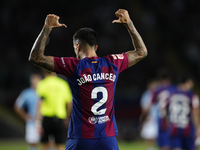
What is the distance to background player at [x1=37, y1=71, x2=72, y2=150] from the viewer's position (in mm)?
7242

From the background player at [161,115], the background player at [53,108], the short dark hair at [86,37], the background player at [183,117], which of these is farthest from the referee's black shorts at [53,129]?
the short dark hair at [86,37]

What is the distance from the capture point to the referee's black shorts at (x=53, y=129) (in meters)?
7.25

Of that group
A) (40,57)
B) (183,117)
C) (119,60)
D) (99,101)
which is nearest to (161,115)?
(183,117)

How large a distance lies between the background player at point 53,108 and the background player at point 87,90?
387 centimetres

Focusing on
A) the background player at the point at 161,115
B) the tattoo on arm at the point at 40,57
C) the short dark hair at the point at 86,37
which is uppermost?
the short dark hair at the point at 86,37

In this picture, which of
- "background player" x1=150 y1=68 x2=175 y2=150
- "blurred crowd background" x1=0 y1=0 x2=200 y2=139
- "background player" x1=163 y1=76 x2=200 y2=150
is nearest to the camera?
"background player" x1=163 y1=76 x2=200 y2=150

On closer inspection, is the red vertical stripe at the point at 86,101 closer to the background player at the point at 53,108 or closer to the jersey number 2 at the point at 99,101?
the jersey number 2 at the point at 99,101

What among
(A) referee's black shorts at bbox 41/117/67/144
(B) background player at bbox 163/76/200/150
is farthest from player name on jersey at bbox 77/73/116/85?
(B) background player at bbox 163/76/200/150

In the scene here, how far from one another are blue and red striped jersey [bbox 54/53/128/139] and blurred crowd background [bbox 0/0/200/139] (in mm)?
11399

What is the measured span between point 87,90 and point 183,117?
480cm

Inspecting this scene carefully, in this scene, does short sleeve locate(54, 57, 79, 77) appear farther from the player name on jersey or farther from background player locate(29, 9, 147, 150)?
the player name on jersey

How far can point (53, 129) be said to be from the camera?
7262mm

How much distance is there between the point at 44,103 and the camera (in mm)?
7277

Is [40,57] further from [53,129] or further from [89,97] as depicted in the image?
[53,129]
